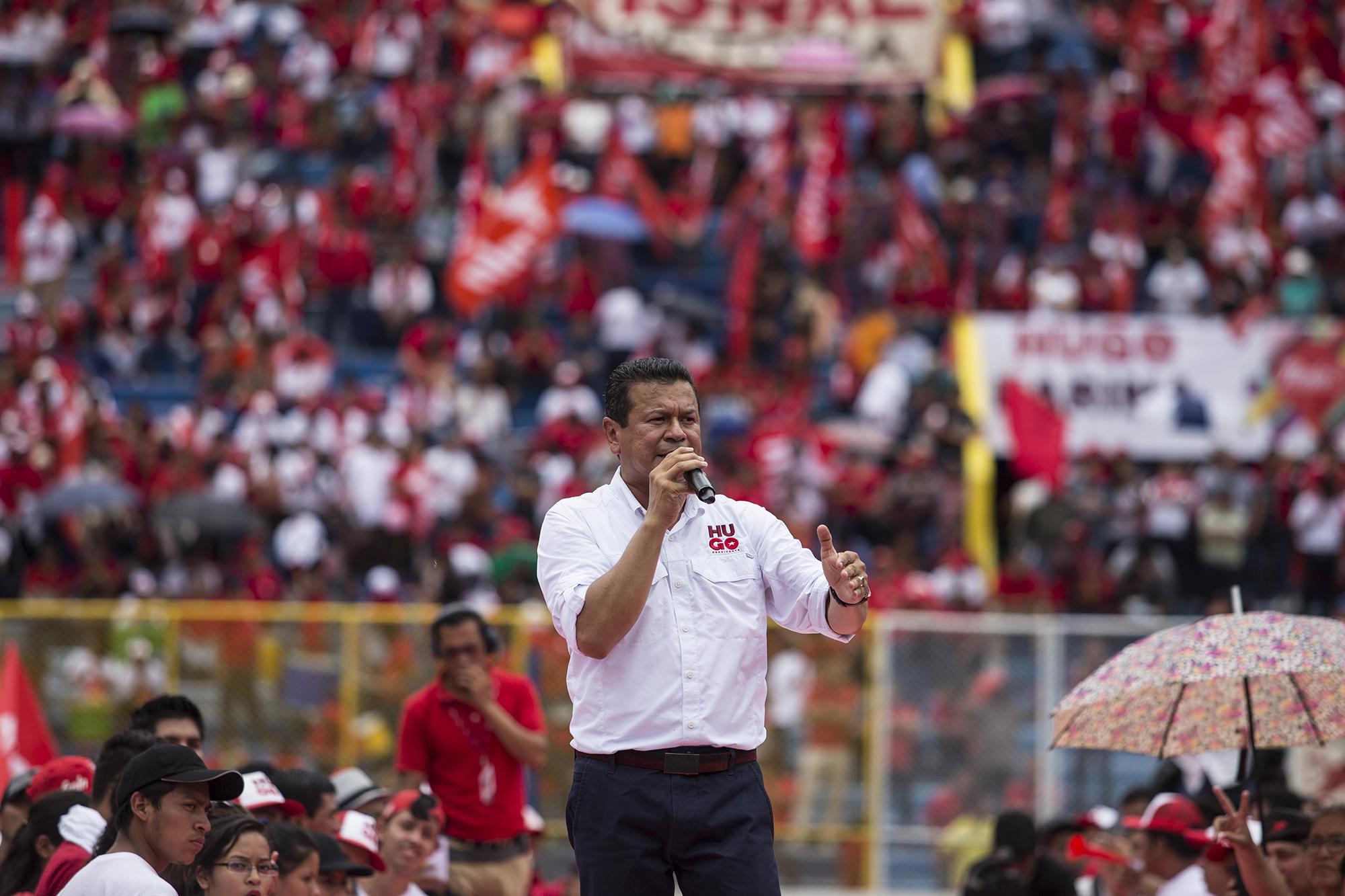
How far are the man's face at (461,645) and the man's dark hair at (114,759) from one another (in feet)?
5.62

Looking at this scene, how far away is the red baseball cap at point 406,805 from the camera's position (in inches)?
311

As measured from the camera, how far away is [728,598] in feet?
18.3

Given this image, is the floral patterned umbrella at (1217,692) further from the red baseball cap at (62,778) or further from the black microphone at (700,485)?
the red baseball cap at (62,778)

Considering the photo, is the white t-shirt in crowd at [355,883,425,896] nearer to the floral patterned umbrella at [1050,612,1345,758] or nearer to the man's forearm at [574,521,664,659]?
the floral patterned umbrella at [1050,612,1345,758]

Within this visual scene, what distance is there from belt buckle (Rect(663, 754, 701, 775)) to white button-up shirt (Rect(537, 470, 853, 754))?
0.12 ft

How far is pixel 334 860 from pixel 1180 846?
3231 mm

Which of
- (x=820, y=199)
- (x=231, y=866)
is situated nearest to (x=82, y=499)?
(x=820, y=199)

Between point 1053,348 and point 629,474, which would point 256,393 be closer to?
point 1053,348

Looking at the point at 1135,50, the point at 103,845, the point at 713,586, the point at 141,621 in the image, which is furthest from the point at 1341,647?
the point at 1135,50

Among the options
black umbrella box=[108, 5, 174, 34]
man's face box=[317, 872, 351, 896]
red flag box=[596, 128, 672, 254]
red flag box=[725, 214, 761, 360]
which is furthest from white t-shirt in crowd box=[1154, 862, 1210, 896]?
black umbrella box=[108, 5, 174, 34]

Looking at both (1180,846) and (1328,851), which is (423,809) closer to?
(1180,846)

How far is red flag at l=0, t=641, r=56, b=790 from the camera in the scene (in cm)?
1073

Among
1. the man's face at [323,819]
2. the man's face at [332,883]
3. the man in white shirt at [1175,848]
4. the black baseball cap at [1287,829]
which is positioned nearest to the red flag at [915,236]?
the man in white shirt at [1175,848]

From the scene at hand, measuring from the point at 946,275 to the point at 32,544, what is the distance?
31.1 feet
